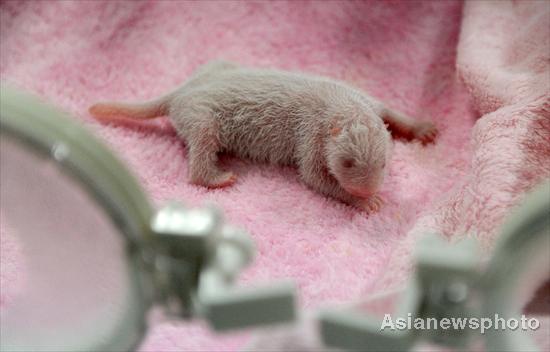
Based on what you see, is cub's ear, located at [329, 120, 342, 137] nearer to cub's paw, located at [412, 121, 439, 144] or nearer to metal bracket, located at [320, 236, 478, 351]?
cub's paw, located at [412, 121, 439, 144]

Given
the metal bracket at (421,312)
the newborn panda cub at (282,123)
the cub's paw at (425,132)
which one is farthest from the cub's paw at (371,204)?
the metal bracket at (421,312)

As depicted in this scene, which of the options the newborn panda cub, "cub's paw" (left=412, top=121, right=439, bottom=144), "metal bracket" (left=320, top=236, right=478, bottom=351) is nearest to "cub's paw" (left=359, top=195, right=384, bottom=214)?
the newborn panda cub

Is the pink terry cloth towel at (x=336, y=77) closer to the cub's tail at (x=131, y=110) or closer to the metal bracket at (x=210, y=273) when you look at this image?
the cub's tail at (x=131, y=110)

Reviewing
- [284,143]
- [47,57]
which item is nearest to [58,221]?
[284,143]

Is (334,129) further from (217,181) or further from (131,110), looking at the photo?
(131,110)

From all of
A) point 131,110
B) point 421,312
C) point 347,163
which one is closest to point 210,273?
point 421,312

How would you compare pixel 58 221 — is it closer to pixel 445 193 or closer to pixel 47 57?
pixel 445 193
